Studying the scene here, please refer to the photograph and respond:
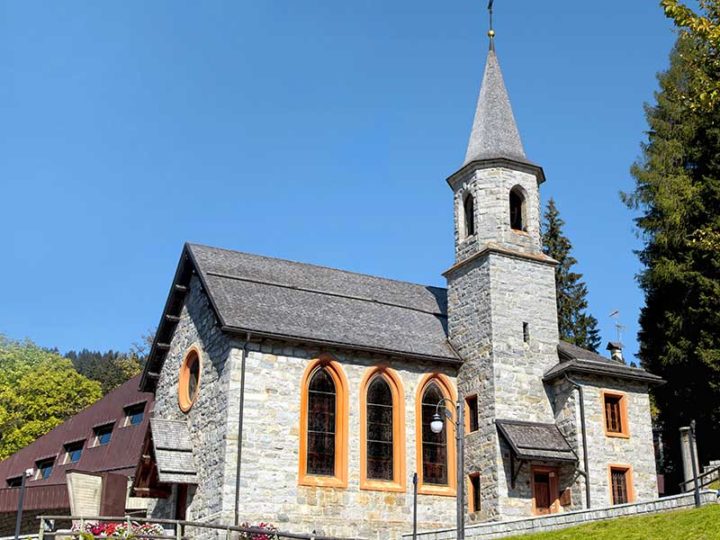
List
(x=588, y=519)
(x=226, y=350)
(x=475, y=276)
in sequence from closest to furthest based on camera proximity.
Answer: (x=588, y=519), (x=226, y=350), (x=475, y=276)

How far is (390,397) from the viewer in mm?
29234

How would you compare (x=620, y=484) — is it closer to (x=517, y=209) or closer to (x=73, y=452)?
(x=517, y=209)

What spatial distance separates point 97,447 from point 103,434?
0.95 meters

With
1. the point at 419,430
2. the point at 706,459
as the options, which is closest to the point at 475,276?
the point at 419,430

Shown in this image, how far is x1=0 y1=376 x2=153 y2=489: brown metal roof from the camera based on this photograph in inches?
1668

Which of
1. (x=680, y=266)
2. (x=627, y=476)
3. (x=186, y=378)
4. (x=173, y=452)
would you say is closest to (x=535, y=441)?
(x=627, y=476)

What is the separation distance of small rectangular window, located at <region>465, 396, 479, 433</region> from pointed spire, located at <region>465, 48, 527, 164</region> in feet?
29.4

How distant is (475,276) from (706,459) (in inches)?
611

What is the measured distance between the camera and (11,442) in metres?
61.2

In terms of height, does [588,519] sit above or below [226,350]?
below

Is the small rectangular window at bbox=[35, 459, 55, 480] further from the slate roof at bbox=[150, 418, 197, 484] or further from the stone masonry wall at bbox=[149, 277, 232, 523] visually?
the slate roof at bbox=[150, 418, 197, 484]

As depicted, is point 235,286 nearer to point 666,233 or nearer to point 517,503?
point 517,503

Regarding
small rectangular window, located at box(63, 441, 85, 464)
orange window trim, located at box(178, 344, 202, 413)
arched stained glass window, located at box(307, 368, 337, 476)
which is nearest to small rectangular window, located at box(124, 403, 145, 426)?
small rectangular window, located at box(63, 441, 85, 464)

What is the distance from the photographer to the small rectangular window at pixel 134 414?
43978mm
